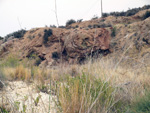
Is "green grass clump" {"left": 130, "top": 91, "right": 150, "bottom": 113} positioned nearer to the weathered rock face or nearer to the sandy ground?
the sandy ground

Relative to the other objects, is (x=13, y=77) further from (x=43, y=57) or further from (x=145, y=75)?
(x=43, y=57)

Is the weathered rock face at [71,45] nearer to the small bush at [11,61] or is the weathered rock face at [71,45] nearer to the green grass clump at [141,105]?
the small bush at [11,61]

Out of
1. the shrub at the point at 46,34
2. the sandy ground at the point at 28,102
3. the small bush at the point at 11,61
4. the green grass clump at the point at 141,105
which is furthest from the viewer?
the shrub at the point at 46,34

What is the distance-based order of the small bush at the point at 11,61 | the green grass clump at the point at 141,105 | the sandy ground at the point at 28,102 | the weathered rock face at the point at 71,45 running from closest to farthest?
1. the sandy ground at the point at 28,102
2. the green grass clump at the point at 141,105
3. the small bush at the point at 11,61
4. the weathered rock face at the point at 71,45

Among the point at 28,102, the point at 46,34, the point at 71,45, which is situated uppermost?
the point at 46,34

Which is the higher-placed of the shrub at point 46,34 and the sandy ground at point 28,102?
the shrub at point 46,34

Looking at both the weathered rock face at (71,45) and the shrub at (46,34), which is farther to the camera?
the shrub at (46,34)

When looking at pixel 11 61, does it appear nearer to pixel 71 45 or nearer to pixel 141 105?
pixel 141 105

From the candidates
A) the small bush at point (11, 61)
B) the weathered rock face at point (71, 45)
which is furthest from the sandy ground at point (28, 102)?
the weathered rock face at point (71, 45)

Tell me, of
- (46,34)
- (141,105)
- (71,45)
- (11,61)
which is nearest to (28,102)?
(141,105)

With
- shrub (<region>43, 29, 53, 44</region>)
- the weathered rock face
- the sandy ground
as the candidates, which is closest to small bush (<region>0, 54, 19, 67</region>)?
the sandy ground

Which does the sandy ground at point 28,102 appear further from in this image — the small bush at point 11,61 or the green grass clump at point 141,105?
the small bush at point 11,61

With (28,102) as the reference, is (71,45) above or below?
below

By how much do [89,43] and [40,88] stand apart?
926 centimetres
